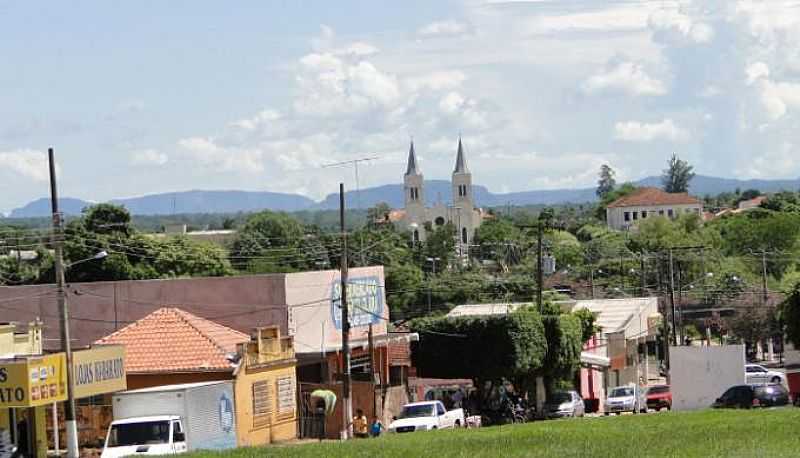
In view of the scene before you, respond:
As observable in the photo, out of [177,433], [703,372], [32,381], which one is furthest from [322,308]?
[32,381]

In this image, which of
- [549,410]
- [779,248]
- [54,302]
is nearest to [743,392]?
[549,410]

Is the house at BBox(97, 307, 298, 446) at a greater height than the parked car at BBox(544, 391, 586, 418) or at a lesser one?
greater

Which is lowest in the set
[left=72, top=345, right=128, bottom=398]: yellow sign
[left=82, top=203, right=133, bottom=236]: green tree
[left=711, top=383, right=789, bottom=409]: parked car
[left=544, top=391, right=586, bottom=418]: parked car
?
[left=544, top=391, right=586, bottom=418]: parked car

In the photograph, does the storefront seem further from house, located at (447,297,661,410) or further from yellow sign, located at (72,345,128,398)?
house, located at (447,297,661,410)

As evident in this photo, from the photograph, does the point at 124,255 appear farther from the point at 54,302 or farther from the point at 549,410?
→ the point at 549,410

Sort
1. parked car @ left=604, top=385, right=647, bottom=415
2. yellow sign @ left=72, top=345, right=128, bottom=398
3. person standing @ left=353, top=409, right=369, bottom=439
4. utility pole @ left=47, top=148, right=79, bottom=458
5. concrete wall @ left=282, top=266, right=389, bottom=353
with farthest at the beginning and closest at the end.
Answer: parked car @ left=604, top=385, right=647, bottom=415 → concrete wall @ left=282, top=266, right=389, bottom=353 → person standing @ left=353, top=409, right=369, bottom=439 → yellow sign @ left=72, top=345, right=128, bottom=398 → utility pole @ left=47, top=148, right=79, bottom=458

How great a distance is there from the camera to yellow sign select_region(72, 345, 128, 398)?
136ft

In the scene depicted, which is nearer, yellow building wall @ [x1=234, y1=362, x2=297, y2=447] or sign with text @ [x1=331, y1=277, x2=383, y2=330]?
yellow building wall @ [x1=234, y1=362, x2=297, y2=447]

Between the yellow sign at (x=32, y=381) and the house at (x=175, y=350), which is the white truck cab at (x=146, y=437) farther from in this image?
the house at (x=175, y=350)

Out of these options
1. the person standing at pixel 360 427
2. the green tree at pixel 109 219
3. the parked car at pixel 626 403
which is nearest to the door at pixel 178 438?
the person standing at pixel 360 427

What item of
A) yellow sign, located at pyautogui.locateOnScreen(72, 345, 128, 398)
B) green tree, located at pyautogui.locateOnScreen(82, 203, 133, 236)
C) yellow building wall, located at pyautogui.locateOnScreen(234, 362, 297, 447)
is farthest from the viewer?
green tree, located at pyautogui.locateOnScreen(82, 203, 133, 236)

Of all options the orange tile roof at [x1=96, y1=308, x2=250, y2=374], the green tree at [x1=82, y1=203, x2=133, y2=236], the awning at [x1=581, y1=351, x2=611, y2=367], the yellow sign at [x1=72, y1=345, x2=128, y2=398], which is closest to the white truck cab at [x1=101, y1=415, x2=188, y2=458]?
the yellow sign at [x1=72, y1=345, x2=128, y2=398]

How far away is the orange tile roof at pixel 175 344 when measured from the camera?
46.7 metres

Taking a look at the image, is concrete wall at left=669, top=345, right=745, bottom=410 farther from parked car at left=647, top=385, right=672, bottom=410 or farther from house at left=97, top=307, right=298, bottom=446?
house at left=97, top=307, right=298, bottom=446
